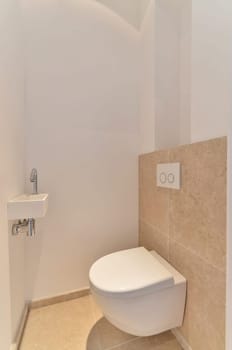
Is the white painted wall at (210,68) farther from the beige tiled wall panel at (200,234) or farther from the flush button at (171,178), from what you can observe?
the flush button at (171,178)

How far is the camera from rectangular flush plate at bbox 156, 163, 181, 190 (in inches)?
43.1

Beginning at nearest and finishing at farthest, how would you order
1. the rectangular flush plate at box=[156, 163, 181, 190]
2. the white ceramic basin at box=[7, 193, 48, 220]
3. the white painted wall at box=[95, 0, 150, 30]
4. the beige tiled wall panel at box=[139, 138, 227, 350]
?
the beige tiled wall panel at box=[139, 138, 227, 350] < the white ceramic basin at box=[7, 193, 48, 220] < the rectangular flush plate at box=[156, 163, 181, 190] < the white painted wall at box=[95, 0, 150, 30]

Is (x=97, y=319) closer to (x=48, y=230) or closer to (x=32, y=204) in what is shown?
(x=48, y=230)

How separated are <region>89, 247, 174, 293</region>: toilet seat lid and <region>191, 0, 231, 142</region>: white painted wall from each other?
Answer: 27.9 inches

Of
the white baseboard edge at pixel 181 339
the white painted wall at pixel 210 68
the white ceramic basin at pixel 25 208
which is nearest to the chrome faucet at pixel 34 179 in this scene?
the white ceramic basin at pixel 25 208

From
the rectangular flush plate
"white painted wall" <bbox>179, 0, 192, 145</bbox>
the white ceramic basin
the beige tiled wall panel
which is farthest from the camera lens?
"white painted wall" <bbox>179, 0, 192, 145</bbox>

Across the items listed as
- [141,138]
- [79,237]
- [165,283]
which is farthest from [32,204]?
[141,138]

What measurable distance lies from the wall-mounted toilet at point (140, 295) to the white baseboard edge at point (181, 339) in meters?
0.10

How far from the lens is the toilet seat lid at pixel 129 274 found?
91cm

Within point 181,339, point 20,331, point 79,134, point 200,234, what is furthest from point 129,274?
point 79,134

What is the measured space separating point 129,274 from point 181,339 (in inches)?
20.6

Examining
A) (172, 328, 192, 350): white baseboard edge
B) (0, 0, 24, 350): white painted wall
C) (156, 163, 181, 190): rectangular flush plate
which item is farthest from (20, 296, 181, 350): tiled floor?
(156, 163, 181, 190): rectangular flush plate

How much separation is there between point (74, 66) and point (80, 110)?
32 cm

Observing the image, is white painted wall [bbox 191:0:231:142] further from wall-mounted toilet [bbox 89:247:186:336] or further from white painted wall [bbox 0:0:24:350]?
white painted wall [bbox 0:0:24:350]
